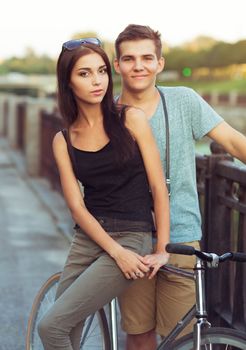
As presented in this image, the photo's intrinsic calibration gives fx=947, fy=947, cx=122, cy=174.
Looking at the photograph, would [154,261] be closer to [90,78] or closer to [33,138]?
[90,78]

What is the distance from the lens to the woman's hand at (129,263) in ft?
11.6

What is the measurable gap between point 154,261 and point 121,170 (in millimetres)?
369

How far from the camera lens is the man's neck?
391 cm

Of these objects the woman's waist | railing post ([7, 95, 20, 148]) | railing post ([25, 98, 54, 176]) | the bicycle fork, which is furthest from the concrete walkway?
railing post ([7, 95, 20, 148])

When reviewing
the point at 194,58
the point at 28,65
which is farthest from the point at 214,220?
the point at 194,58

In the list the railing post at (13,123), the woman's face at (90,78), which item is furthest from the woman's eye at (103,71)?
the railing post at (13,123)

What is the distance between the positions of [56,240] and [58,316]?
252 inches

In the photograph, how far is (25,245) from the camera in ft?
31.8

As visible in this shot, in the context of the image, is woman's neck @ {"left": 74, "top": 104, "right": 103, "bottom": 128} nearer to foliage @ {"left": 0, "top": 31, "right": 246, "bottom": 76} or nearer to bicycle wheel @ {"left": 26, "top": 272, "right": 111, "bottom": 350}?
bicycle wheel @ {"left": 26, "top": 272, "right": 111, "bottom": 350}

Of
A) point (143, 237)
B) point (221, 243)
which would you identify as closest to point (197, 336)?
point (143, 237)

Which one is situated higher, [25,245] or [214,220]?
[214,220]

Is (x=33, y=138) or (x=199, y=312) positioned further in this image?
(x=33, y=138)

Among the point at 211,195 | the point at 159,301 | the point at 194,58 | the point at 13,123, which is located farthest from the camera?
the point at 194,58

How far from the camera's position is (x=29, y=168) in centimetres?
1708
